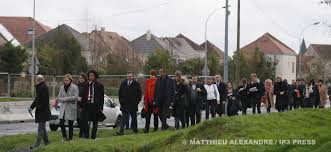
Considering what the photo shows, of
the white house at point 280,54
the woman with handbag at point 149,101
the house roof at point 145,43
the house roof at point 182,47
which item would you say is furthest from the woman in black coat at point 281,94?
the house roof at point 182,47

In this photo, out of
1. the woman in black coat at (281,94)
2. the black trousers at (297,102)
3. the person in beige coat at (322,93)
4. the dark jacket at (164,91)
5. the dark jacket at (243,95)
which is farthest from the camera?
the black trousers at (297,102)

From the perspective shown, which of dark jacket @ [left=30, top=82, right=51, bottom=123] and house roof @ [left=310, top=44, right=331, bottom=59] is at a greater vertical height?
house roof @ [left=310, top=44, right=331, bottom=59]

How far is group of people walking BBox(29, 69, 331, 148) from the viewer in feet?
53.6

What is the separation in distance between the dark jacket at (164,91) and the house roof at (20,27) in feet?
304

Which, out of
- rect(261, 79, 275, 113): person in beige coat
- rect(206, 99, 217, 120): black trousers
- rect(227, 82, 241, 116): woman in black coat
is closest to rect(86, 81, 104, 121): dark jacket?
rect(206, 99, 217, 120): black trousers

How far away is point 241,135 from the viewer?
1171 centimetres

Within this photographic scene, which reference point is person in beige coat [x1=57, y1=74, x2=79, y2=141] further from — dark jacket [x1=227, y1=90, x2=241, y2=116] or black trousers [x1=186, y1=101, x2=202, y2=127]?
dark jacket [x1=227, y1=90, x2=241, y2=116]

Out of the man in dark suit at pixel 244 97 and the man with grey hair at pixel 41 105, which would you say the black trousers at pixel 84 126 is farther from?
the man in dark suit at pixel 244 97

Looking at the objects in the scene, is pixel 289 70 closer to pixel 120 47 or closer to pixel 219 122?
pixel 120 47

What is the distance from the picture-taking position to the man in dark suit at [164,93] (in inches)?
722

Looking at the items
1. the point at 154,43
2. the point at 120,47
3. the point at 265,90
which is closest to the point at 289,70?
the point at 154,43

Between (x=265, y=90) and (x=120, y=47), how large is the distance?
5929 centimetres

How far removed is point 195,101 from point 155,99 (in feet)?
8.88

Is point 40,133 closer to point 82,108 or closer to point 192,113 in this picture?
point 82,108
